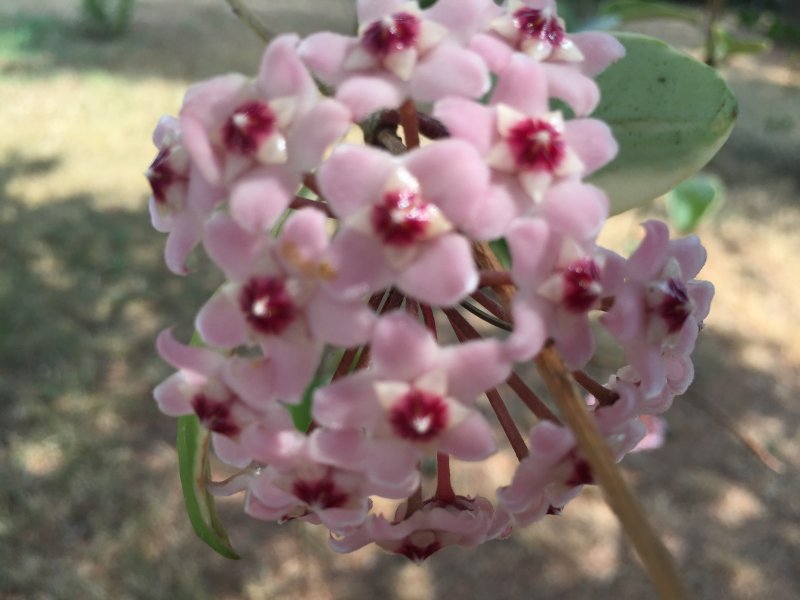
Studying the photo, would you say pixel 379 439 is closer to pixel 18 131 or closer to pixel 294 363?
pixel 294 363

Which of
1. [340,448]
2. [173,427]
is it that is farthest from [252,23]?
[173,427]

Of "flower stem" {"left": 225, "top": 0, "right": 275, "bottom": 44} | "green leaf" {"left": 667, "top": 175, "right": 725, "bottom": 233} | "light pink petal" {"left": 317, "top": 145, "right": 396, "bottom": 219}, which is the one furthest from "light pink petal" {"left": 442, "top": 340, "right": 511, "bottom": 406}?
"green leaf" {"left": 667, "top": 175, "right": 725, "bottom": 233}

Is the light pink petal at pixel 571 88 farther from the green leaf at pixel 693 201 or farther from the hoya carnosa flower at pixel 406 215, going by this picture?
the green leaf at pixel 693 201

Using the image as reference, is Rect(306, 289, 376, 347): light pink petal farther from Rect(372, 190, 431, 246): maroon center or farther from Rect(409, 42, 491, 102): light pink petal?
Rect(409, 42, 491, 102): light pink petal

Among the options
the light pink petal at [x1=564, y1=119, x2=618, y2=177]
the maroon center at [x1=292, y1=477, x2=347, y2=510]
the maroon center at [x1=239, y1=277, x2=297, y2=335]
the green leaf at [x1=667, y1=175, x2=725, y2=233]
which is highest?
the light pink petal at [x1=564, y1=119, x2=618, y2=177]

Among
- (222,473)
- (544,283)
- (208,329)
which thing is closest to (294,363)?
(208,329)

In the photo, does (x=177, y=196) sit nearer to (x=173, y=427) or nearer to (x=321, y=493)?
(x=321, y=493)
